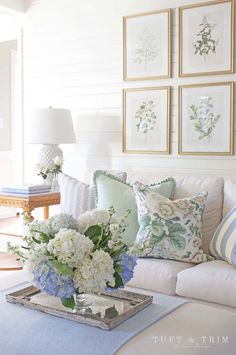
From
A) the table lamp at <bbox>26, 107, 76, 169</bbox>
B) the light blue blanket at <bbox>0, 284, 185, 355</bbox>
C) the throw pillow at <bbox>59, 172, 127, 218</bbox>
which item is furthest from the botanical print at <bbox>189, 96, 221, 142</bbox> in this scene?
the light blue blanket at <bbox>0, 284, 185, 355</bbox>

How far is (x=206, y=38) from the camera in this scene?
11.5ft

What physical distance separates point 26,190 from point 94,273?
2179 mm

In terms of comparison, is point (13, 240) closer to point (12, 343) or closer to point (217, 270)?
point (217, 270)

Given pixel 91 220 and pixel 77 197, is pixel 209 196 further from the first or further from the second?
pixel 91 220

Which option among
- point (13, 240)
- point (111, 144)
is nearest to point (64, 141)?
point (111, 144)

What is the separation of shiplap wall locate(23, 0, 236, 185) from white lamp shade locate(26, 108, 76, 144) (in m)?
0.36

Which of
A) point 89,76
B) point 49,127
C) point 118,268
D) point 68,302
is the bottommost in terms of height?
point 68,302

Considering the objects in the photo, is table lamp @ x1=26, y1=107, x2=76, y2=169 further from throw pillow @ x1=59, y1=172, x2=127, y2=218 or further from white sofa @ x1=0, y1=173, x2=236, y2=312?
white sofa @ x1=0, y1=173, x2=236, y2=312

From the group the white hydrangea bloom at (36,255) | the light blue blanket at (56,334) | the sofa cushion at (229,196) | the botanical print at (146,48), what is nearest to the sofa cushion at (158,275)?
the sofa cushion at (229,196)

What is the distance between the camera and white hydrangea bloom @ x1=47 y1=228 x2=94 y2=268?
4.97 ft

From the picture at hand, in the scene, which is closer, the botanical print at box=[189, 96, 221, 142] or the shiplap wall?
the botanical print at box=[189, 96, 221, 142]

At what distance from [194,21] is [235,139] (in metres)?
0.97

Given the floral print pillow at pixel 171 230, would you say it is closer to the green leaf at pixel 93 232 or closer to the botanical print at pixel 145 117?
the green leaf at pixel 93 232

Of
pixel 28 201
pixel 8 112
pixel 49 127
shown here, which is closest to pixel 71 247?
pixel 28 201
